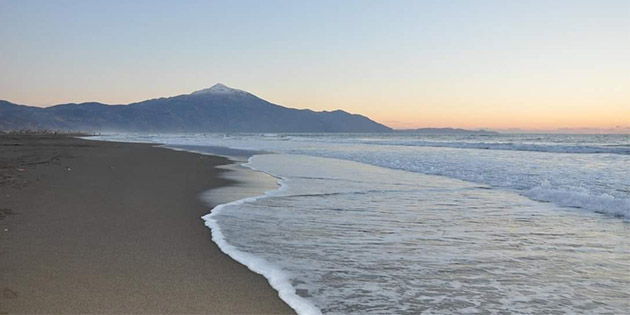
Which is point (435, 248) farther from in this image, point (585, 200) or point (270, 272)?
point (585, 200)

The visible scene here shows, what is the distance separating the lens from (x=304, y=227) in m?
7.84

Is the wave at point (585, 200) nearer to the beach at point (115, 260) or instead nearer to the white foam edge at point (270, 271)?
the white foam edge at point (270, 271)

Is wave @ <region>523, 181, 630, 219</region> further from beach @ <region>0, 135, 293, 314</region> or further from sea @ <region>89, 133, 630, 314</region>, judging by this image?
beach @ <region>0, 135, 293, 314</region>

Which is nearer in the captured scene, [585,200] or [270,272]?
[270,272]

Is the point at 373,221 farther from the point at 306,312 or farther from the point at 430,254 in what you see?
the point at 306,312

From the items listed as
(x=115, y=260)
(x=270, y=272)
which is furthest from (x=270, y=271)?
(x=115, y=260)

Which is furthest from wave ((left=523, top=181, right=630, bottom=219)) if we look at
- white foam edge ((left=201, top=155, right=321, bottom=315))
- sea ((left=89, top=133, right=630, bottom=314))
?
white foam edge ((left=201, top=155, right=321, bottom=315))

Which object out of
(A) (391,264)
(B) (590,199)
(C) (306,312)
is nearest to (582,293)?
(A) (391,264)

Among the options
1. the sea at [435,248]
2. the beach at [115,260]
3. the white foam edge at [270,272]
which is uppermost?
the beach at [115,260]

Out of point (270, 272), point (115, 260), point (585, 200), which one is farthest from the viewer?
point (585, 200)

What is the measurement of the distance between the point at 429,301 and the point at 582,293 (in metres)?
1.59

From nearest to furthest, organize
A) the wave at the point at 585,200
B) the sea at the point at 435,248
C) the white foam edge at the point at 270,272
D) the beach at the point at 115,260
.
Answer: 1. the beach at the point at 115,260
2. the white foam edge at the point at 270,272
3. the sea at the point at 435,248
4. the wave at the point at 585,200

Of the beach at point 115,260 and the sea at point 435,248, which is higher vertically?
the beach at point 115,260

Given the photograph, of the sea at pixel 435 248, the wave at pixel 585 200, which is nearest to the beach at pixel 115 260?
the sea at pixel 435 248
